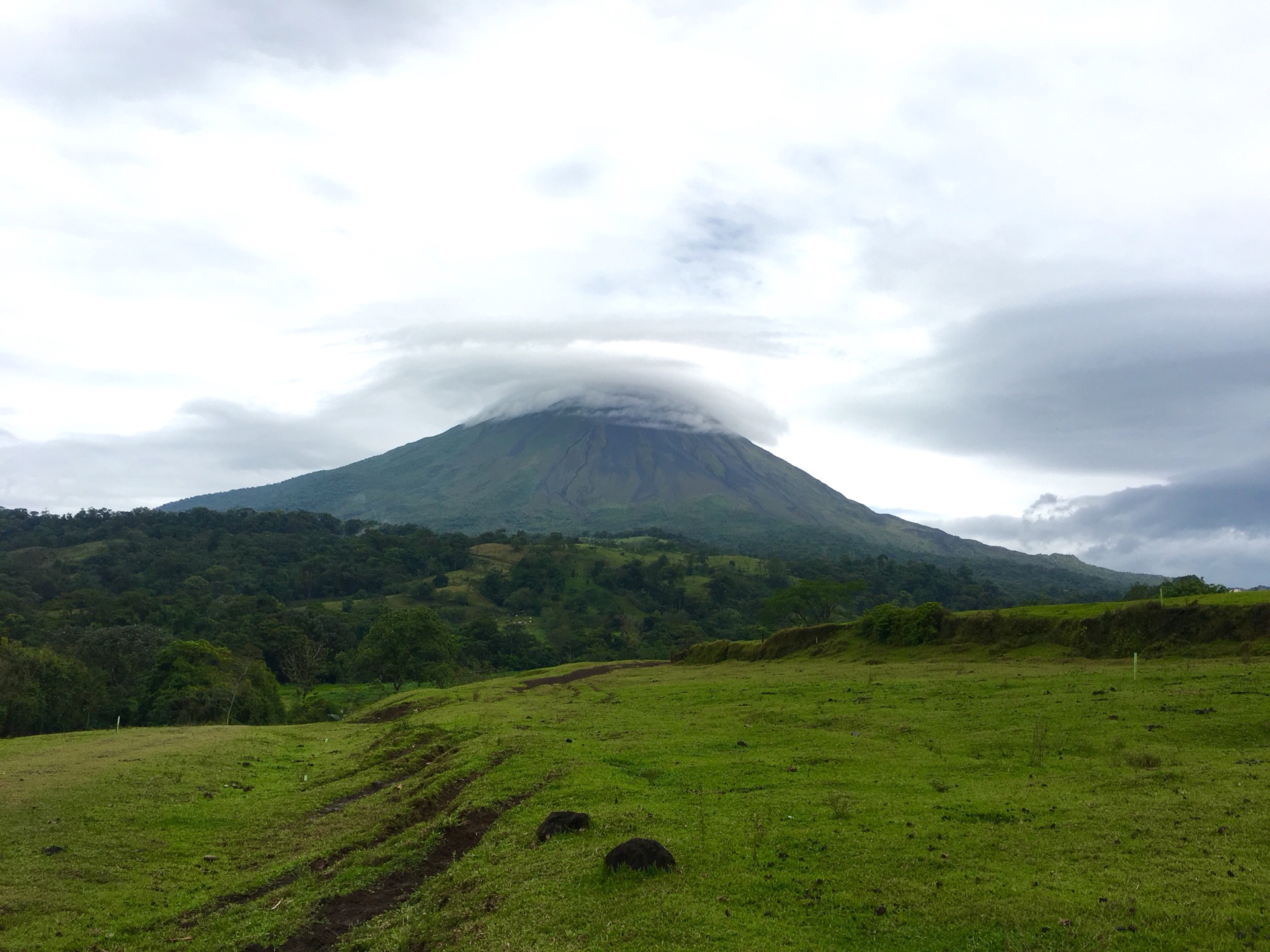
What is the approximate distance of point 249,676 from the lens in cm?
4625

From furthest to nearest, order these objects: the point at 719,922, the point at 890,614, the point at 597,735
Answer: the point at 890,614, the point at 597,735, the point at 719,922

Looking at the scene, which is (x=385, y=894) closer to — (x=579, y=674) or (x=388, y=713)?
(x=388, y=713)

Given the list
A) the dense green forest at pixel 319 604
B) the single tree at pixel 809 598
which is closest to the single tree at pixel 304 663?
the dense green forest at pixel 319 604

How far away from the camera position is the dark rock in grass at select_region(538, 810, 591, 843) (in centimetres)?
1242

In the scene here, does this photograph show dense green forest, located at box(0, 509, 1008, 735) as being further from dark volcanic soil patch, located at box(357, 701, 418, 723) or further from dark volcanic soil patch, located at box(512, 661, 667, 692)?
dark volcanic soil patch, located at box(512, 661, 667, 692)

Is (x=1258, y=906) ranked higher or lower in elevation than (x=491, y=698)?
higher

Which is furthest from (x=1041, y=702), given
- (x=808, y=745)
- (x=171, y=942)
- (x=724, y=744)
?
(x=171, y=942)

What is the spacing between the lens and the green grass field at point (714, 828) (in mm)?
8750

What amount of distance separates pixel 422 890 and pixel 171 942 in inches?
134

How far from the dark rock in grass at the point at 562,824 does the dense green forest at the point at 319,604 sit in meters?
35.6

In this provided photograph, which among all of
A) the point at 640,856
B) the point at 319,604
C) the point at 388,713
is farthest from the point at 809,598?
the point at 319,604

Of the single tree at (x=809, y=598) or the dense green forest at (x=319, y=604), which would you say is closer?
the dense green forest at (x=319, y=604)

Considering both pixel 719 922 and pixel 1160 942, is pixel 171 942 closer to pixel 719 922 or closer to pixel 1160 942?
pixel 719 922

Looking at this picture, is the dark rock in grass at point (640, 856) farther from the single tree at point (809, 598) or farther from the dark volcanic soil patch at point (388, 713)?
the single tree at point (809, 598)
